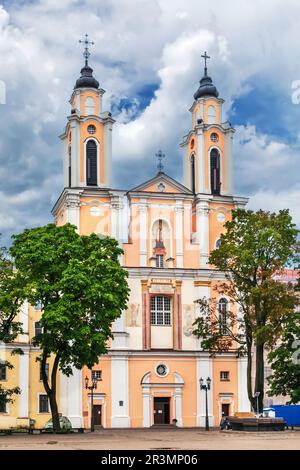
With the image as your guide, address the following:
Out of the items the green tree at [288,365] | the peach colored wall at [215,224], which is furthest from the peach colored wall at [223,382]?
the green tree at [288,365]

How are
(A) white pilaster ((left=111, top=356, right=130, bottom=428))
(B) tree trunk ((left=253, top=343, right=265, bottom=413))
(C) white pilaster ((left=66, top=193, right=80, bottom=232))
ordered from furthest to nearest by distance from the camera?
(C) white pilaster ((left=66, top=193, right=80, bottom=232)), (A) white pilaster ((left=111, top=356, right=130, bottom=428)), (B) tree trunk ((left=253, top=343, right=265, bottom=413))

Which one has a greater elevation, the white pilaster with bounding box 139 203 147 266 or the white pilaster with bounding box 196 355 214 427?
the white pilaster with bounding box 139 203 147 266

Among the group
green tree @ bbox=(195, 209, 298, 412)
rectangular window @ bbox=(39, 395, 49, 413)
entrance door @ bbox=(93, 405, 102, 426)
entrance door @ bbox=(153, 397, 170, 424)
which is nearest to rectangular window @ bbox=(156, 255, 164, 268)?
entrance door @ bbox=(153, 397, 170, 424)

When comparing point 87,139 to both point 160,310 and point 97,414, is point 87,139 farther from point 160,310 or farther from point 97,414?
point 97,414

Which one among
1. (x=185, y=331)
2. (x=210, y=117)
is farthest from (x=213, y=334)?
(x=210, y=117)

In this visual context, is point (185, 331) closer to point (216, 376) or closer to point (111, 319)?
point (216, 376)

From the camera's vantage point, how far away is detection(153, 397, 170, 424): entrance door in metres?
64.4

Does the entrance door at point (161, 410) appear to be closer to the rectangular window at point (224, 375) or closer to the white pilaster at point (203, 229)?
the rectangular window at point (224, 375)

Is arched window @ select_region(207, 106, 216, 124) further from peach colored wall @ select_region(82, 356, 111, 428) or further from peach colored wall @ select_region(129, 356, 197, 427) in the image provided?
peach colored wall @ select_region(82, 356, 111, 428)

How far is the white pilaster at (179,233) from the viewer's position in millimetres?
66188

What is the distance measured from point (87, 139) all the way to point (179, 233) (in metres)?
10.0

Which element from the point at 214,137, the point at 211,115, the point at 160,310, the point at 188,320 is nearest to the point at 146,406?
the point at 188,320

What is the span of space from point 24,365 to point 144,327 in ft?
29.8

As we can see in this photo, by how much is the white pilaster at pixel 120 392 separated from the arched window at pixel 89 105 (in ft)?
62.2
